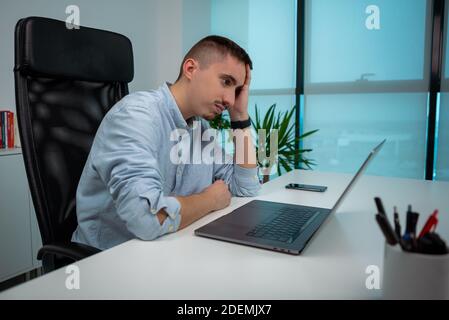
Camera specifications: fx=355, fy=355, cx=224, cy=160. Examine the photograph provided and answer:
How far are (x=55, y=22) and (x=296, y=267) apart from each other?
1010 millimetres

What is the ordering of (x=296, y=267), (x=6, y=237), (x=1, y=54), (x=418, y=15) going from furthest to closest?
(x=418, y=15), (x=1, y=54), (x=6, y=237), (x=296, y=267)

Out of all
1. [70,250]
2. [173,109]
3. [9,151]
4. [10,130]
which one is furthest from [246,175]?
[10,130]

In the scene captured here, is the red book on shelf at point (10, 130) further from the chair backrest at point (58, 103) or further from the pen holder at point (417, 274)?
the pen holder at point (417, 274)

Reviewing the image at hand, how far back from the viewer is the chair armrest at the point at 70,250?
872 millimetres

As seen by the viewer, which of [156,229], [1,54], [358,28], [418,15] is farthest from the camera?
[358,28]

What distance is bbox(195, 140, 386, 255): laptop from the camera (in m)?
0.74

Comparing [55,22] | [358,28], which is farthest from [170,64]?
[55,22]

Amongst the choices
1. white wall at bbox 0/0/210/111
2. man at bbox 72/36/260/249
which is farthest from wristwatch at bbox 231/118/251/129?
white wall at bbox 0/0/210/111

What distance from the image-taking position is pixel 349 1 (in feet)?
10.4

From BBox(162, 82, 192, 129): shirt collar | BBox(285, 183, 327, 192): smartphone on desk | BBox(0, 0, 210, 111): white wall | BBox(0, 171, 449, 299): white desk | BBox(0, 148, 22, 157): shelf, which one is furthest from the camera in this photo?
BBox(0, 0, 210, 111): white wall

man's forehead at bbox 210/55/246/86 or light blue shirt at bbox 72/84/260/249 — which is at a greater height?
man's forehead at bbox 210/55/246/86

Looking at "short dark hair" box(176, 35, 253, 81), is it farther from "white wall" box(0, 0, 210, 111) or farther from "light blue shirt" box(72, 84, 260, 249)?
"white wall" box(0, 0, 210, 111)

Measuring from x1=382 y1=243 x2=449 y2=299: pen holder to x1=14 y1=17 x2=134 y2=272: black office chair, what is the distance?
2.29 ft

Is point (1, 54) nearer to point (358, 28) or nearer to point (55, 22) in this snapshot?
point (55, 22)
